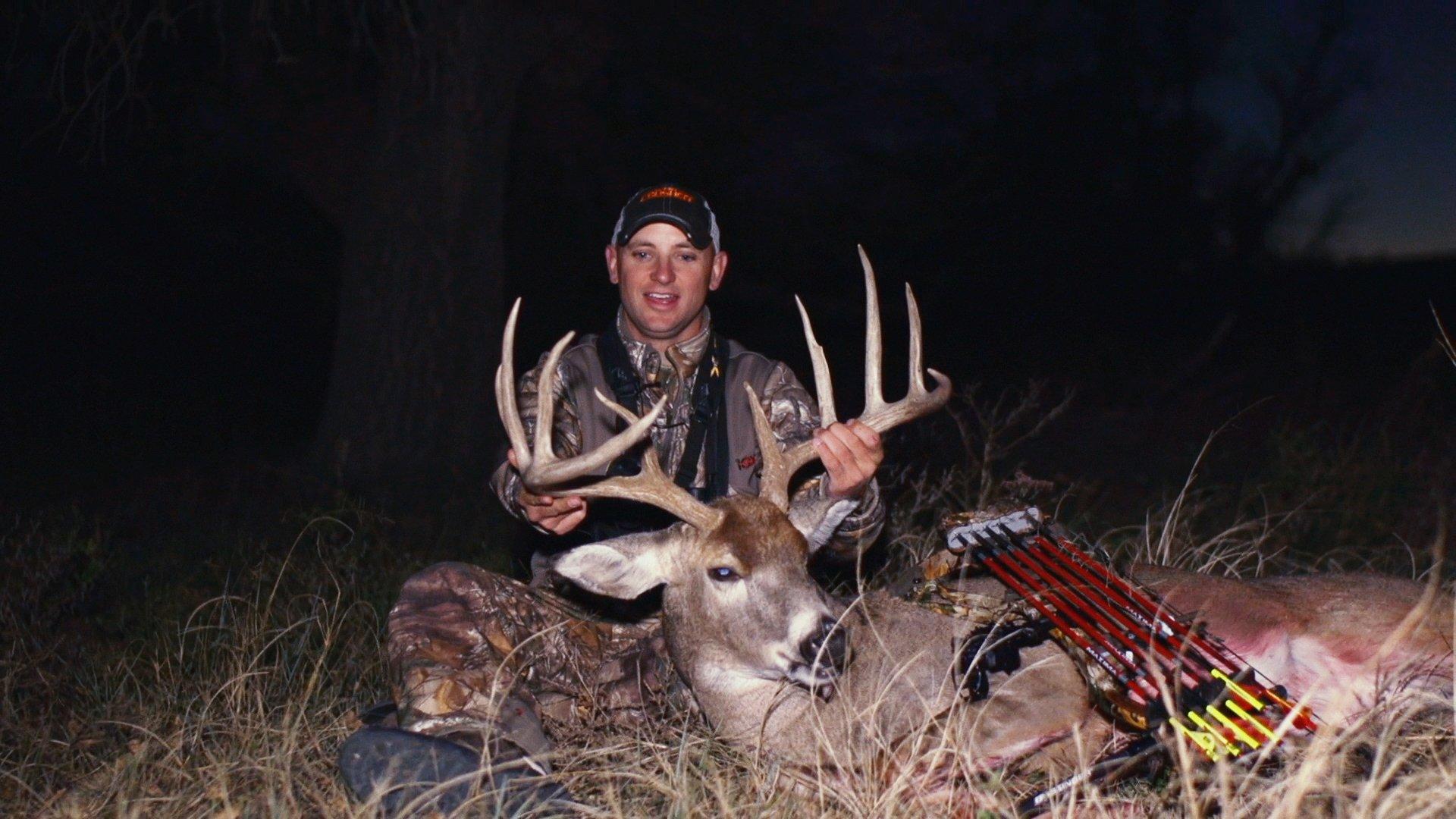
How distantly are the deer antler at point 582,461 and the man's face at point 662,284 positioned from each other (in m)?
0.96

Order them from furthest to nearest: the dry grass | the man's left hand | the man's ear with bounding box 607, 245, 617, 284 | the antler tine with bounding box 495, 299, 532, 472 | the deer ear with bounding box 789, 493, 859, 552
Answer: the man's ear with bounding box 607, 245, 617, 284 < the deer ear with bounding box 789, 493, 859, 552 < the man's left hand < the antler tine with bounding box 495, 299, 532, 472 < the dry grass

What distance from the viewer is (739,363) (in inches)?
179

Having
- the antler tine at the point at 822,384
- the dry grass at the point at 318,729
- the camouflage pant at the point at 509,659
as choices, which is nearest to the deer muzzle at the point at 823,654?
the dry grass at the point at 318,729

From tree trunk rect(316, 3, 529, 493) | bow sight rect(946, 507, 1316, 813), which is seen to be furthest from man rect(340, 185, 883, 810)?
tree trunk rect(316, 3, 529, 493)

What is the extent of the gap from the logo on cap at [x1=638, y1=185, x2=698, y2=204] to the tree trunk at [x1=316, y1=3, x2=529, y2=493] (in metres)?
4.19

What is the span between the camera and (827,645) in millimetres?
3342

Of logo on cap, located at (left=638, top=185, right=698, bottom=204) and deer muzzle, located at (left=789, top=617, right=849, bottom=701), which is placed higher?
logo on cap, located at (left=638, top=185, right=698, bottom=204)

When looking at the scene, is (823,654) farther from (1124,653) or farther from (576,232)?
(576,232)

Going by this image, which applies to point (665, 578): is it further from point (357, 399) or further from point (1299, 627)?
point (357, 399)

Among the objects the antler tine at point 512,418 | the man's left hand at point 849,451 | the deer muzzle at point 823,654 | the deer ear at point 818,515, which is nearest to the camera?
the deer muzzle at point 823,654

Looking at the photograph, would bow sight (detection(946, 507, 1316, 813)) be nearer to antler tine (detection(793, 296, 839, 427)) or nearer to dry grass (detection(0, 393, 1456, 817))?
dry grass (detection(0, 393, 1456, 817))

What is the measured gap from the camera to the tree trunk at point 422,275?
8.37 metres

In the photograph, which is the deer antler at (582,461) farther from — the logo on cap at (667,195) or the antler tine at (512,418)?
the logo on cap at (667,195)

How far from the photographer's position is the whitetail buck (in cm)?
341
